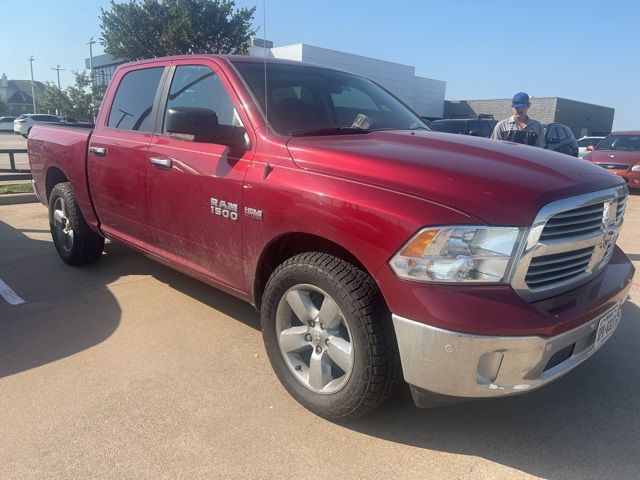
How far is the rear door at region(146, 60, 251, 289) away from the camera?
3.12 m

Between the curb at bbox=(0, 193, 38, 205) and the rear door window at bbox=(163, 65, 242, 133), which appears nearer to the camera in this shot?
the rear door window at bbox=(163, 65, 242, 133)

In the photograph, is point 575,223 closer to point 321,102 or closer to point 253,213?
point 253,213

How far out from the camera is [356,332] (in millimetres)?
2404

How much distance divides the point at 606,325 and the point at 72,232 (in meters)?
4.57

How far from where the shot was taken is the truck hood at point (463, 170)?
220 centimetres

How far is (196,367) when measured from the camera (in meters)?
3.26

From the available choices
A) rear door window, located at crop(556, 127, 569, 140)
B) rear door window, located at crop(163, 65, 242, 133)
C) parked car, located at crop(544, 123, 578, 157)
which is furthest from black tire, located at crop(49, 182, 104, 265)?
rear door window, located at crop(556, 127, 569, 140)

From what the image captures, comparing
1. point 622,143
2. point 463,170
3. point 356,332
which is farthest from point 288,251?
point 622,143

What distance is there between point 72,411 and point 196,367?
74 cm

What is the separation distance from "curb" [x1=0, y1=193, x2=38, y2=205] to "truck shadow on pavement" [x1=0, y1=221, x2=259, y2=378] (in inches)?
128

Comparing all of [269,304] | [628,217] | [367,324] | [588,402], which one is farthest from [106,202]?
[628,217]

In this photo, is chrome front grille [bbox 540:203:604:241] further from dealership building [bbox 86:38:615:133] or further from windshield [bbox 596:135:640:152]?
dealership building [bbox 86:38:615:133]

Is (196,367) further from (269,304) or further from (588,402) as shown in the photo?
(588,402)

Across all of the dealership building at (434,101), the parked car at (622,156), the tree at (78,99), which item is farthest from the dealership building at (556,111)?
the tree at (78,99)
